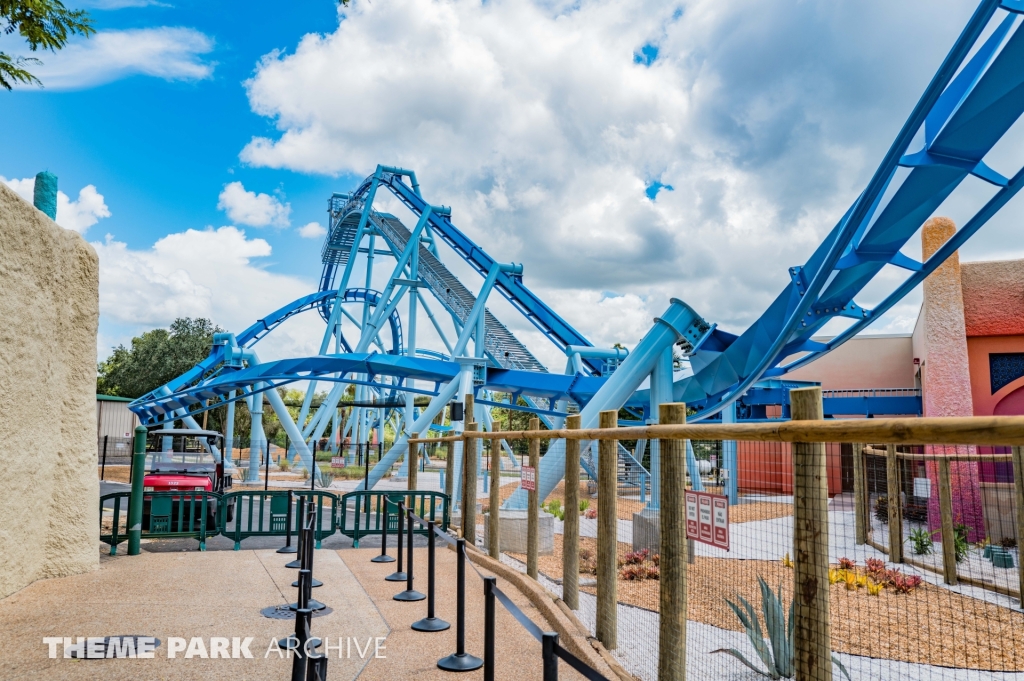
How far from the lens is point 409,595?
782 centimetres

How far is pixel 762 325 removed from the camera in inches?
500

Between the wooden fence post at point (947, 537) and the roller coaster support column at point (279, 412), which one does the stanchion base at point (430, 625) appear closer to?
the wooden fence post at point (947, 537)

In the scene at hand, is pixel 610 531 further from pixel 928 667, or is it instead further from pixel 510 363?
pixel 510 363

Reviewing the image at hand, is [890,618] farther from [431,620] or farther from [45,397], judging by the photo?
[45,397]

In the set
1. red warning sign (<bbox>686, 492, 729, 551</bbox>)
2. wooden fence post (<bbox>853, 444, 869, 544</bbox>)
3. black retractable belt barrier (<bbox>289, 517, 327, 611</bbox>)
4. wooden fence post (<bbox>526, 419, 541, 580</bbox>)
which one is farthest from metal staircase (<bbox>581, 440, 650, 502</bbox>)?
red warning sign (<bbox>686, 492, 729, 551</bbox>)

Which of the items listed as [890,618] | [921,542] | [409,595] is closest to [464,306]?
[921,542]

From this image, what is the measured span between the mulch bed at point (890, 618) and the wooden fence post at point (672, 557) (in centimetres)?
130

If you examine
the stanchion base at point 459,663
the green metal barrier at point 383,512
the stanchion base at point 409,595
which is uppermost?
the green metal barrier at point 383,512

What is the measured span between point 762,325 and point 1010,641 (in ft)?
20.5

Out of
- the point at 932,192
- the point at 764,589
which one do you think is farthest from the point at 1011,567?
the point at 764,589

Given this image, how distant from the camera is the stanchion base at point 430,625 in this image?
656 cm

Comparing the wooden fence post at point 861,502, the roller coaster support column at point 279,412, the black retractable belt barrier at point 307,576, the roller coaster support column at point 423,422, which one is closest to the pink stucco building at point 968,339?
the wooden fence post at point 861,502

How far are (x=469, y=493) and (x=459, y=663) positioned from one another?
226 inches

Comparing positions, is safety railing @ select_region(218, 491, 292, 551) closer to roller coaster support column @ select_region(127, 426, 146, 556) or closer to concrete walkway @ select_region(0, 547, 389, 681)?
concrete walkway @ select_region(0, 547, 389, 681)
